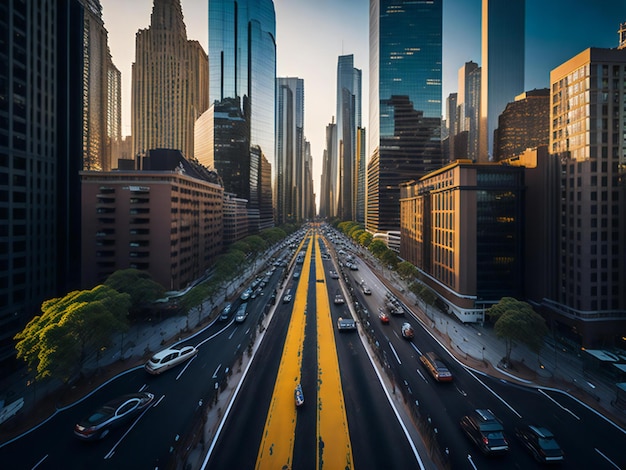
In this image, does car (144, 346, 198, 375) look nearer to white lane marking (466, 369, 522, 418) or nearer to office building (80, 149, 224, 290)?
office building (80, 149, 224, 290)

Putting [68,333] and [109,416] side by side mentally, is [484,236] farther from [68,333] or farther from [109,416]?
[68,333]

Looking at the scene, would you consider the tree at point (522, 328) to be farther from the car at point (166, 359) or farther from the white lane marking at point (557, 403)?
the car at point (166, 359)

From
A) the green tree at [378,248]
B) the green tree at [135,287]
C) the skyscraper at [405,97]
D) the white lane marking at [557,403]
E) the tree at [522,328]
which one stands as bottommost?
the white lane marking at [557,403]

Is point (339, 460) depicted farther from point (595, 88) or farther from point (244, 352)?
point (595, 88)

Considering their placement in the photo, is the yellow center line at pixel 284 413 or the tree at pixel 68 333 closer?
the yellow center line at pixel 284 413

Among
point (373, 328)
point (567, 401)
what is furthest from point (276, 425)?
point (567, 401)

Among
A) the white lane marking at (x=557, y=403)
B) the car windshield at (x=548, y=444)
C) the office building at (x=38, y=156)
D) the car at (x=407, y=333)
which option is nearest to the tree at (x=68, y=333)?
the office building at (x=38, y=156)
